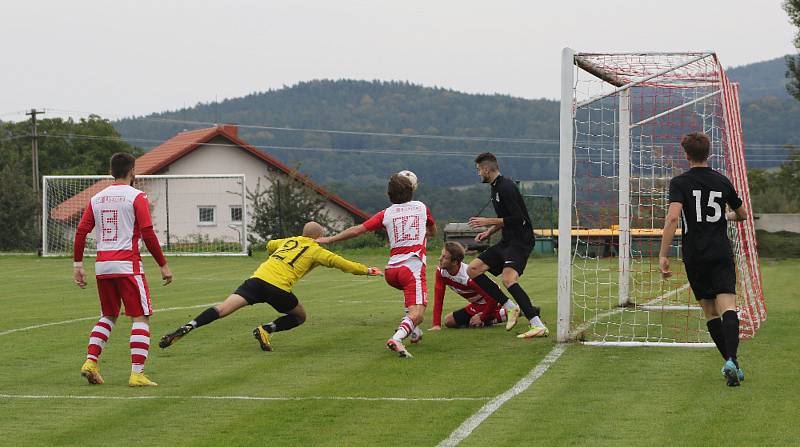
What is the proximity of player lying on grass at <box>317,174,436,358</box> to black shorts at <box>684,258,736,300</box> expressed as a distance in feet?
9.75

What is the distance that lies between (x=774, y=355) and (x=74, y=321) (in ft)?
30.5

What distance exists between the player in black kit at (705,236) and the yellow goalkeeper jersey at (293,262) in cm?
356

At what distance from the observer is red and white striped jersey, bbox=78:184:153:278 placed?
33.0ft

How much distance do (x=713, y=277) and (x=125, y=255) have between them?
5.06m

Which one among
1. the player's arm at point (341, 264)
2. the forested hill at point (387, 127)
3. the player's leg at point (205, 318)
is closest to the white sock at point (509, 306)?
the player's arm at point (341, 264)

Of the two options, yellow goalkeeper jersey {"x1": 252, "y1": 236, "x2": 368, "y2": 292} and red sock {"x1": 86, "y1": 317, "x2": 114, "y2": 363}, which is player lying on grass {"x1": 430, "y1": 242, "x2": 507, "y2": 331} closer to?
yellow goalkeeper jersey {"x1": 252, "y1": 236, "x2": 368, "y2": 292}

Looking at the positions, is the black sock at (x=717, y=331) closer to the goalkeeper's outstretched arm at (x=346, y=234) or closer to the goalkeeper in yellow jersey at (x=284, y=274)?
the goalkeeper in yellow jersey at (x=284, y=274)

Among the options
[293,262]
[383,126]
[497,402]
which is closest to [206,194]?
[293,262]

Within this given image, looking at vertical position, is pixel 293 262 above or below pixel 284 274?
above

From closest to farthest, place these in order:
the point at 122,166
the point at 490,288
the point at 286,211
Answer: the point at 122,166 < the point at 490,288 < the point at 286,211

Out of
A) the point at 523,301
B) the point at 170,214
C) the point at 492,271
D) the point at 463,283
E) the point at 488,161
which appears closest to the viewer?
the point at 523,301

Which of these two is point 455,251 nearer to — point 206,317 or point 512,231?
point 512,231

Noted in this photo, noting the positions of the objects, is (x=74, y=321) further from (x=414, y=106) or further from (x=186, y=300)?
(x=414, y=106)

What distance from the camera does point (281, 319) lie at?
496 inches
